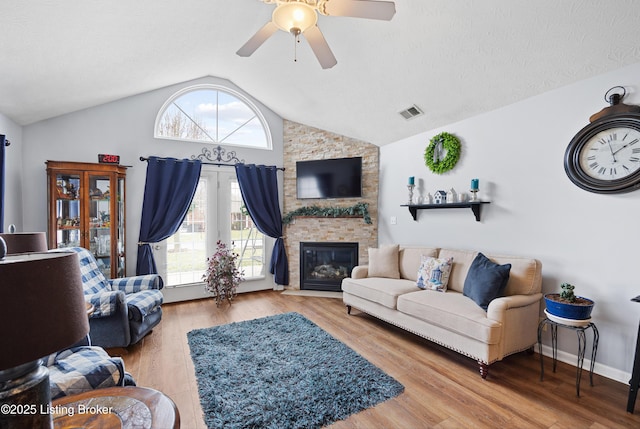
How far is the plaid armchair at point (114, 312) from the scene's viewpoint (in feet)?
9.25

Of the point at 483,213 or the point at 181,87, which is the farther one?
the point at 181,87

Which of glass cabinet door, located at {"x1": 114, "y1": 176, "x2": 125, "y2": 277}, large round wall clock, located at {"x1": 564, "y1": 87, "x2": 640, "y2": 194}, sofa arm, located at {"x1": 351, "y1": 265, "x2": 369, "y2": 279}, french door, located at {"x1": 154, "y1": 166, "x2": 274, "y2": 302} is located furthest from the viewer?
french door, located at {"x1": 154, "y1": 166, "x2": 274, "y2": 302}

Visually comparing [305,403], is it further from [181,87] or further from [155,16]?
[181,87]

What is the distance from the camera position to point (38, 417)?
2.46ft

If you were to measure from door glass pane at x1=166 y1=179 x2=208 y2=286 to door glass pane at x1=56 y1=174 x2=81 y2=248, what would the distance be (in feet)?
3.67

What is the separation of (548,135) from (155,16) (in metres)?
3.71

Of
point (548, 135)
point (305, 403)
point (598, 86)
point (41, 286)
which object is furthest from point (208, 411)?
point (598, 86)

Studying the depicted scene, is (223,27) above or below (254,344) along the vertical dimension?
above

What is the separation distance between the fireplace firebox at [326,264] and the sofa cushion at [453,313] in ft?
5.86

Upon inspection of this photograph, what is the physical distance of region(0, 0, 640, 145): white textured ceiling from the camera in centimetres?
214

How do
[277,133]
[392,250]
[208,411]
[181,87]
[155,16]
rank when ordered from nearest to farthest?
[208,411], [155,16], [392,250], [181,87], [277,133]

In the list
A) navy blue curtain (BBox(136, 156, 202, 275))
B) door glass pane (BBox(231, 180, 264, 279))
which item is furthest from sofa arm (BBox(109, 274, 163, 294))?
door glass pane (BBox(231, 180, 264, 279))

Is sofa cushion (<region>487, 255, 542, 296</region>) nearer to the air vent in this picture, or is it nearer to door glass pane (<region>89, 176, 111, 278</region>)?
the air vent

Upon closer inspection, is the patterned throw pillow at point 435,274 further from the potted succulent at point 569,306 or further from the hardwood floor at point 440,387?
the potted succulent at point 569,306
